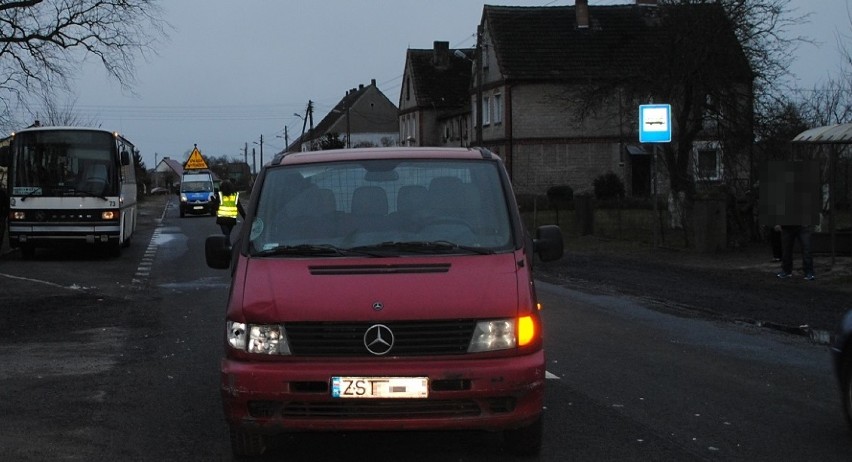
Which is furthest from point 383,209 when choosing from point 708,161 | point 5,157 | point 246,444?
point 708,161

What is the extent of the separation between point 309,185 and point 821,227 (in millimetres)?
17690

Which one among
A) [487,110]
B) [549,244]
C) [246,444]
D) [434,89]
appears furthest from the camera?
[434,89]

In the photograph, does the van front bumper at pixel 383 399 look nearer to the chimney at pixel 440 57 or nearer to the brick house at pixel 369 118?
the chimney at pixel 440 57

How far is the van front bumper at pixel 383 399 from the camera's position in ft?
18.7

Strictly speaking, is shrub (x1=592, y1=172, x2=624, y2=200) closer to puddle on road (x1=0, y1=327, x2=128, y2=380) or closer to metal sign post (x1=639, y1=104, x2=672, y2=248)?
metal sign post (x1=639, y1=104, x2=672, y2=248)

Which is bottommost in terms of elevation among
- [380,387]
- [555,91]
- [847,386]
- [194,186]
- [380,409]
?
[847,386]

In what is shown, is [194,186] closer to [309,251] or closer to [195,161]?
[195,161]

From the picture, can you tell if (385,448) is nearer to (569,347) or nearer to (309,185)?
(309,185)

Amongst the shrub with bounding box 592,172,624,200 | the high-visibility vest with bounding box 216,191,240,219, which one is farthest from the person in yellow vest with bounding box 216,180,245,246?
the shrub with bounding box 592,172,624,200

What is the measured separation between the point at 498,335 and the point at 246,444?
5.26 ft

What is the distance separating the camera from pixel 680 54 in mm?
27797

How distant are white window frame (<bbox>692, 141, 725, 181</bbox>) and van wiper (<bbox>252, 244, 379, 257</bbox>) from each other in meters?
22.6

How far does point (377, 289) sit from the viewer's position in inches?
233

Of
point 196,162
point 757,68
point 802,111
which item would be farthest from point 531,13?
point 757,68
